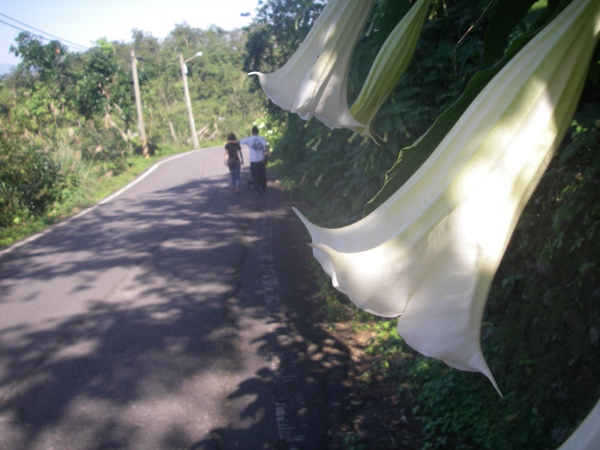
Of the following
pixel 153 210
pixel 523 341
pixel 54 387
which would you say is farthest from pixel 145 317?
pixel 153 210

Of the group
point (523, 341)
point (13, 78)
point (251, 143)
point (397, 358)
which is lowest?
point (397, 358)

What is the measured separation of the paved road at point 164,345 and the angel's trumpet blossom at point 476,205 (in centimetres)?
312

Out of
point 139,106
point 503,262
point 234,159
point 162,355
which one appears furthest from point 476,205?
point 139,106

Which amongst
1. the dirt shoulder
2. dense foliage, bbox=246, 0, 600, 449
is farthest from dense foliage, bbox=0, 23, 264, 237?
dense foliage, bbox=246, 0, 600, 449

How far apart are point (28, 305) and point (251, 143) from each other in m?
6.36

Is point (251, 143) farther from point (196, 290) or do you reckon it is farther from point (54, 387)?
point (54, 387)

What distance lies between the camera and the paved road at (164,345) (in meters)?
3.67

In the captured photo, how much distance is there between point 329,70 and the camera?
0.78m

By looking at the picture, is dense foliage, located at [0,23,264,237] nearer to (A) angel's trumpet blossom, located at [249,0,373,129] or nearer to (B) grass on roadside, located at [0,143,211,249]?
(B) grass on roadside, located at [0,143,211,249]

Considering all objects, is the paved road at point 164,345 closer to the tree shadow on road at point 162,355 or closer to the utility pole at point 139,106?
the tree shadow on road at point 162,355

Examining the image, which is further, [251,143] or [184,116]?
[184,116]

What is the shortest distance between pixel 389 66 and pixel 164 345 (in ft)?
14.2

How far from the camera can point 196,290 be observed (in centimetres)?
607

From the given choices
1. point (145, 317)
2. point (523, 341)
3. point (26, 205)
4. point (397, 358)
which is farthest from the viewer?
point (26, 205)
